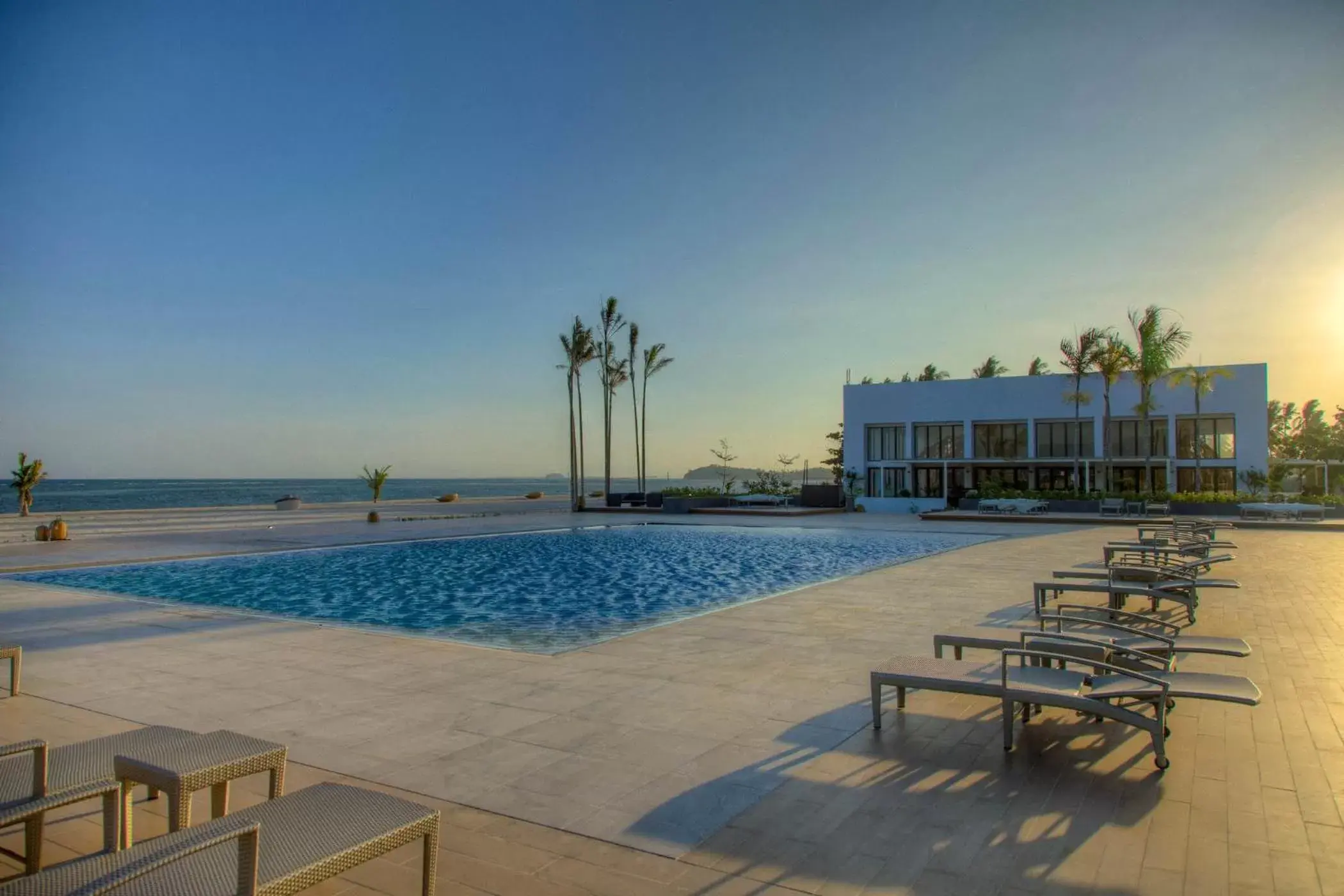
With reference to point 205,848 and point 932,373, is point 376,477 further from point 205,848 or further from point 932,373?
point 932,373

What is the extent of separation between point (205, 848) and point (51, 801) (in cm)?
84

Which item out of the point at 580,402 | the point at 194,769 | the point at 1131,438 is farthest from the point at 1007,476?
the point at 194,769

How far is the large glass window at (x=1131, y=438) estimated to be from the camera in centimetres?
3216

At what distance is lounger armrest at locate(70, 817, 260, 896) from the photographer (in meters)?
1.77

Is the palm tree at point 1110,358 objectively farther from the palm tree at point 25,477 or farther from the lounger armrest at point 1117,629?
the palm tree at point 25,477

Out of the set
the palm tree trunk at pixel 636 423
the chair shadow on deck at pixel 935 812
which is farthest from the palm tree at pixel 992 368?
the chair shadow on deck at pixel 935 812

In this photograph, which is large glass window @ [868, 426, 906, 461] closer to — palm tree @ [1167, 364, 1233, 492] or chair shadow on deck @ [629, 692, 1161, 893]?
palm tree @ [1167, 364, 1233, 492]

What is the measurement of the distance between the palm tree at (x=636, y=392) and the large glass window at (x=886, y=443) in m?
11.2

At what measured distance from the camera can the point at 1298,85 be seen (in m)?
8.05

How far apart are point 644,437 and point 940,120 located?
72.3ft

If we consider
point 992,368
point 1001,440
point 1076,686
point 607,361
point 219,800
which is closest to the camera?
point 219,800

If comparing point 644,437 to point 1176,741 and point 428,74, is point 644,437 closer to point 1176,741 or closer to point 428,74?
point 428,74

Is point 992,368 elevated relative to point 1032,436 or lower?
elevated

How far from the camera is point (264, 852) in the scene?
207 centimetres
